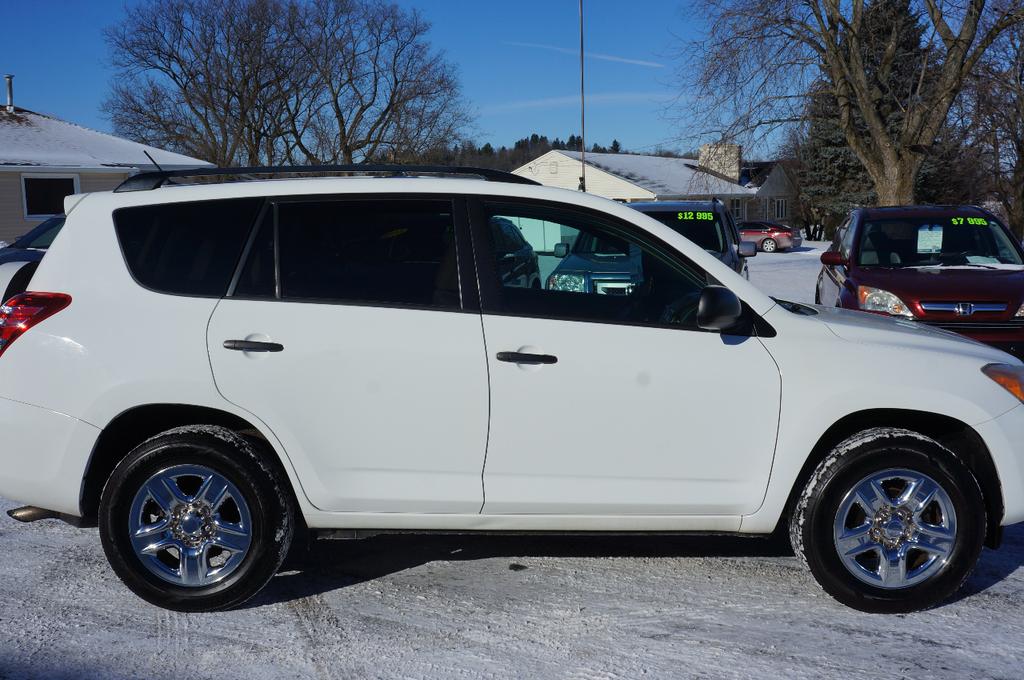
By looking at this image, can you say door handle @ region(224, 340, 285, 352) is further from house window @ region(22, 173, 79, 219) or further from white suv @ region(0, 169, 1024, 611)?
house window @ region(22, 173, 79, 219)

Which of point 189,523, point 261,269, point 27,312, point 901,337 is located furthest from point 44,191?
point 901,337

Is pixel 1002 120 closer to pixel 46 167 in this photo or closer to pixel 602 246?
pixel 46 167

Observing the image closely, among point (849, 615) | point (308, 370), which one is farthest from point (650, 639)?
point (308, 370)

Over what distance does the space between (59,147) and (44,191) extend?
2.20 meters

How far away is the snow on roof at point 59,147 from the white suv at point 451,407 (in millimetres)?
27626

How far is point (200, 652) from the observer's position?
3.87 metres

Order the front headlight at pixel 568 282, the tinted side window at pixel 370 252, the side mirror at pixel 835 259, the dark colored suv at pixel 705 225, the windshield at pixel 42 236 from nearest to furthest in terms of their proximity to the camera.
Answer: the tinted side window at pixel 370 252 → the front headlight at pixel 568 282 → the side mirror at pixel 835 259 → the dark colored suv at pixel 705 225 → the windshield at pixel 42 236

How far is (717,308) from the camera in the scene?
4.00 m

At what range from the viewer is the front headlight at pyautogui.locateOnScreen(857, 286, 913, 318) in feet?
28.5

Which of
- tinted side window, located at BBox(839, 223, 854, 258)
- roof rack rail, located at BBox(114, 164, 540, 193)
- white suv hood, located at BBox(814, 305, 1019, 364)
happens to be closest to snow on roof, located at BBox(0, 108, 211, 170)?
tinted side window, located at BBox(839, 223, 854, 258)

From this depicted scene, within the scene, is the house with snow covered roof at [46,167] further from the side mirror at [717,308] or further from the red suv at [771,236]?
the side mirror at [717,308]

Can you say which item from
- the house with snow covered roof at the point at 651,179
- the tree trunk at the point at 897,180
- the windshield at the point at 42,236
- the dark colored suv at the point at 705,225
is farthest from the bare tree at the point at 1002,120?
Answer: the windshield at the point at 42,236

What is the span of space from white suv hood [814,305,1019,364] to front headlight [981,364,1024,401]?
39mm

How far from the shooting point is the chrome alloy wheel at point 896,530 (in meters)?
4.19
